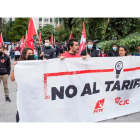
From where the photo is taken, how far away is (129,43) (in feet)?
33.0

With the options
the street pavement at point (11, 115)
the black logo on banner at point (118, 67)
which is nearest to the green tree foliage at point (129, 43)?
the black logo on banner at point (118, 67)

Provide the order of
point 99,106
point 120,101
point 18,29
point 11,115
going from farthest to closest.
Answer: point 18,29 < point 11,115 < point 120,101 < point 99,106

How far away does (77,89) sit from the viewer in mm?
4570

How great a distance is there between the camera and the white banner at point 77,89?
13.4 feet

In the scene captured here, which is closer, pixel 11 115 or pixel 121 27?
pixel 11 115

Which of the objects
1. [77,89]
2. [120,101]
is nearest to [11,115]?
[77,89]

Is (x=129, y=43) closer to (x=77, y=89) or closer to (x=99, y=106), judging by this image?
(x=99, y=106)

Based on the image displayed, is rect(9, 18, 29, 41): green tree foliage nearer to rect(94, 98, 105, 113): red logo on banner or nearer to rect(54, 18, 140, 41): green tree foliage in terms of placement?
rect(54, 18, 140, 41): green tree foliage

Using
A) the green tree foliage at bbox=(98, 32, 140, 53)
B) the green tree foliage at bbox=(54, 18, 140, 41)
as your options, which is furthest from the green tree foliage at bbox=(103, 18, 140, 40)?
the green tree foliage at bbox=(98, 32, 140, 53)

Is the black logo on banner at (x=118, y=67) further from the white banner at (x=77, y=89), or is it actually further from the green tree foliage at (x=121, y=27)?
the green tree foliage at (x=121, y=27)

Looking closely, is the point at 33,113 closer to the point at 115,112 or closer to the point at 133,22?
the point at 115,112

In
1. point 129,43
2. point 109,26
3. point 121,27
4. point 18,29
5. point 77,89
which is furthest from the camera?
point 18,29

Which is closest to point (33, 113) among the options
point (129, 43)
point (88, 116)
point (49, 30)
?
point (88, 116)

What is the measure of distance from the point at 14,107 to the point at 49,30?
6123 cm
